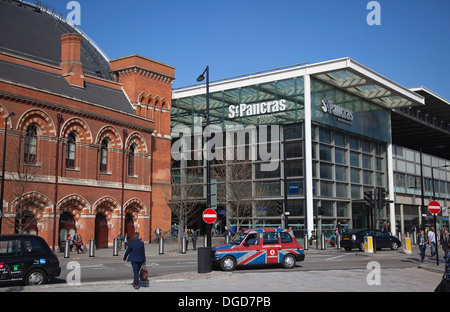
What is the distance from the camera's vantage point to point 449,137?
74.1m

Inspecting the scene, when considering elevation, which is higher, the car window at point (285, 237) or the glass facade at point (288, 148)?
the glass facade at point (288, 148)

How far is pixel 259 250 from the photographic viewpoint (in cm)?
1936

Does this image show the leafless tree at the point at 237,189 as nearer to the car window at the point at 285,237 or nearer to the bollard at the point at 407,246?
the bollard at the point at 407,246

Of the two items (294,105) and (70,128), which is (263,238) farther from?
(294,105)

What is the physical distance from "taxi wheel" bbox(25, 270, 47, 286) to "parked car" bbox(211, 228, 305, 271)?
268 inches

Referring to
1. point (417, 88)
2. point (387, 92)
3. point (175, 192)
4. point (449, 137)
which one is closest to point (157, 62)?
→ point (175, 192)

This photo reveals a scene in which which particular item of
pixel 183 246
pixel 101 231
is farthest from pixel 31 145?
pixel 183 246

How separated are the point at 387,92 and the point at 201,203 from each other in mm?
23183

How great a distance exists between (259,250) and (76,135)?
843 inches

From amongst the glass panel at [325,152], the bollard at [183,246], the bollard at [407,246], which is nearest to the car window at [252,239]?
the bollard at [183,246]

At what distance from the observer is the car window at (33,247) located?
14.5m

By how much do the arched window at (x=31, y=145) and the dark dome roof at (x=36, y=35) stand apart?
28.9 feet

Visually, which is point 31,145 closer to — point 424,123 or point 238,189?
point 238,189

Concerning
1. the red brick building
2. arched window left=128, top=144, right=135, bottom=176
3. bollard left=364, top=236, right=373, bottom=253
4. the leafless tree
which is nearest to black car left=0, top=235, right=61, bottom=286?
the red brick building
